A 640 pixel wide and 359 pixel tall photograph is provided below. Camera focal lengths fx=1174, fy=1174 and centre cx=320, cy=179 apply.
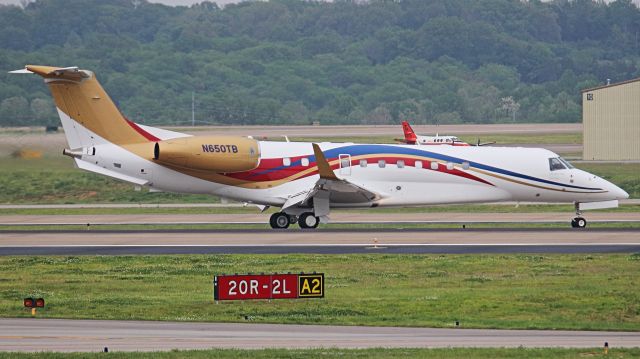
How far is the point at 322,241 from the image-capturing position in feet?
134

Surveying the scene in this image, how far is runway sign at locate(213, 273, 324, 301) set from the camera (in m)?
27.4

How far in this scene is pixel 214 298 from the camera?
27.7 metres

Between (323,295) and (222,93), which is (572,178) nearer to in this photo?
(323,295)

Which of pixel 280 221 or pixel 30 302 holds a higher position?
pixel 280 221

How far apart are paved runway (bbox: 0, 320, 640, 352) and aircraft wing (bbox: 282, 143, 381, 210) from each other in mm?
19578

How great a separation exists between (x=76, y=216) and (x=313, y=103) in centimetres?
9539

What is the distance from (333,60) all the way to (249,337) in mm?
142357

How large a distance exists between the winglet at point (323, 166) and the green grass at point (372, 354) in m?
22.4

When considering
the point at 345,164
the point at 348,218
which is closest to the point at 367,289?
the point at 345,164

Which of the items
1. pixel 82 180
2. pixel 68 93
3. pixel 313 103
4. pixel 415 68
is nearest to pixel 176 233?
pixel 68 93

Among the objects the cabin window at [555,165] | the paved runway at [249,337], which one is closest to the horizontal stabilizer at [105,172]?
the cabin window at [555,165]

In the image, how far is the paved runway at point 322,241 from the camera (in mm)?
38156

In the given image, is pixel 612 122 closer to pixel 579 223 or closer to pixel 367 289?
pixel 579 223

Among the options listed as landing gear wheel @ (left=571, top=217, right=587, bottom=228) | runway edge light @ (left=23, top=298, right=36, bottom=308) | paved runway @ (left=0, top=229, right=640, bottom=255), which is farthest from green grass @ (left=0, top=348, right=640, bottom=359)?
landing gear wheel @ (left=571, top=217, right=587, bottom=228)
